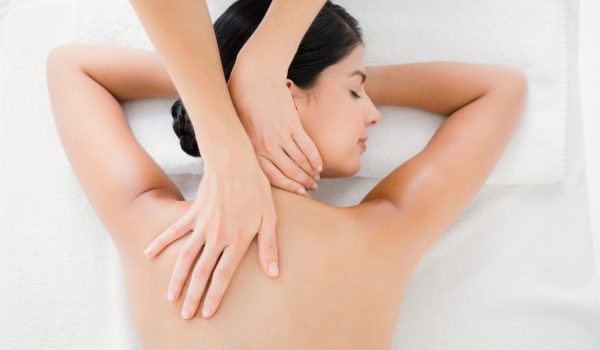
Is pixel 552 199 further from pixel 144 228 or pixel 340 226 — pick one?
pixel 144 228

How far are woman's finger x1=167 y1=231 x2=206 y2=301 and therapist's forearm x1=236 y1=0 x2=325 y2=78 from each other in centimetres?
32

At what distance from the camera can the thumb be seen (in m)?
0.97

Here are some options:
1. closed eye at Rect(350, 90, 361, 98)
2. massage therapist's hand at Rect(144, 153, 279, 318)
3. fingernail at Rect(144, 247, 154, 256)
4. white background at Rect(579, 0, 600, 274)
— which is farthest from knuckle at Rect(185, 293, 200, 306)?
white background at Rect(579, 0, 600, 274)

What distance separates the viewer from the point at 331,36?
1.16 m

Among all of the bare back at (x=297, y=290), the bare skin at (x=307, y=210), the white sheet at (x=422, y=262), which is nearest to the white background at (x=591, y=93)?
the white sheet at (x=422, y=262)

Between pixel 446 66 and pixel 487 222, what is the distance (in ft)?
1.21

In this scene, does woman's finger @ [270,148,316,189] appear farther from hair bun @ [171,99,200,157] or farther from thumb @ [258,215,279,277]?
hair bun @ [171,99,200,157]

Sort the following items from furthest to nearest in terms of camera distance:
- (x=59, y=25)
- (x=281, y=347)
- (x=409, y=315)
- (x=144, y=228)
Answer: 1. (x=59, y=25)
2. (x=409, y=315)
3. (x=144, y=228)
4. (x=281, y=347)

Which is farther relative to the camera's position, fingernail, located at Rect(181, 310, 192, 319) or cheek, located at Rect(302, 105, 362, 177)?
cheek, located at Rect(302, 105, 362, 177)

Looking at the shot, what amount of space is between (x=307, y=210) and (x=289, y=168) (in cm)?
9

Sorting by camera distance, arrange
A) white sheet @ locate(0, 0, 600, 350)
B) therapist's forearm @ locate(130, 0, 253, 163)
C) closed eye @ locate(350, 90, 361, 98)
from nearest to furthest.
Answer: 1. therapist's forearm @ locate(130, 0, 253, 163)
2. closed eye @ locate(350, 90, 361, 98)
3. white sheet @ locate(0, 0, 600, 350)

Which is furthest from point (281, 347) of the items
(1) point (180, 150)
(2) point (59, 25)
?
(2) point (59, 25)

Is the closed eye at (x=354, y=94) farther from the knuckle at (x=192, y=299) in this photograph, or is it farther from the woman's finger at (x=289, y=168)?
the knuckle at (x=192, y=299)

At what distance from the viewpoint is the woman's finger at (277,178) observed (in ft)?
3.52
